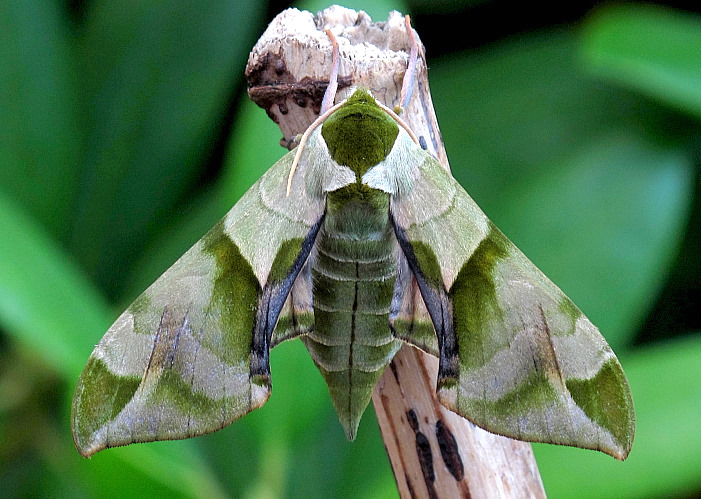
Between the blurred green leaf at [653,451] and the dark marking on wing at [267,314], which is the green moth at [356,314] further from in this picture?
the blurred green leaf at [653,451]

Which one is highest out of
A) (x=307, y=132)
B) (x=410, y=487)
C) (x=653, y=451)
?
(x=307, y=132)

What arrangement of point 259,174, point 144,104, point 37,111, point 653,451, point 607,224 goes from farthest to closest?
1. point 144,104
2. point 37,111
3. point 607,224
4. point 259,174
5. point 653,451

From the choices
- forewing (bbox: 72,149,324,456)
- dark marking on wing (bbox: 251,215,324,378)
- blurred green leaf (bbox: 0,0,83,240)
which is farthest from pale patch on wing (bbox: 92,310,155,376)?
blurred green leaf (bbox: 0,0,83,240)

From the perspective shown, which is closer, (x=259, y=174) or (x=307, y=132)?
(x=307, y=132)

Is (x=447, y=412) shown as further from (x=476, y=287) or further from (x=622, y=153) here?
(x=622, y=153)

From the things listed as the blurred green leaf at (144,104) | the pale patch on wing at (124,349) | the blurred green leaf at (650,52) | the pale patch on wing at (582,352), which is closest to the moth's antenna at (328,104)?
the pale patch on wing at (124,349)

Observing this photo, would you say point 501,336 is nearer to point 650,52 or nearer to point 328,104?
point 328,104

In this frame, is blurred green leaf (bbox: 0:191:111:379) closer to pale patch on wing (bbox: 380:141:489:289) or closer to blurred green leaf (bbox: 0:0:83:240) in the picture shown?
blurred green leaf (bbox: 0:0:83:240)

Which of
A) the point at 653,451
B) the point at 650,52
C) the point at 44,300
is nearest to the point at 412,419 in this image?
the point at 653,451
